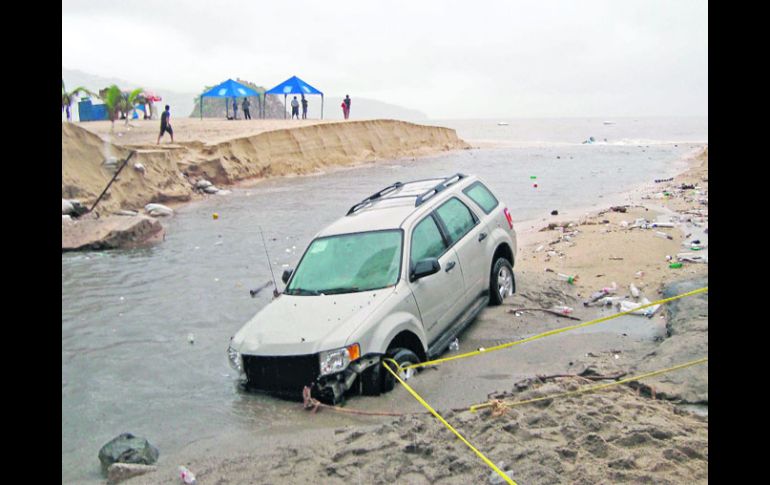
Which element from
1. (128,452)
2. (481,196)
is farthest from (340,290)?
(481,196)

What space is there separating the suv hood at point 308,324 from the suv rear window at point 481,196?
2.68m

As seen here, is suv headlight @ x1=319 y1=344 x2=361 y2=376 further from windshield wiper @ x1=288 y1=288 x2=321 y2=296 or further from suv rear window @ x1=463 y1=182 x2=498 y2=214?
suv rear window @ x1=463 y1=182 x2=498 y2=214

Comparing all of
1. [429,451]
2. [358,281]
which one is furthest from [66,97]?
[429,451]

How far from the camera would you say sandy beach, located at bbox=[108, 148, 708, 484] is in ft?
14.7

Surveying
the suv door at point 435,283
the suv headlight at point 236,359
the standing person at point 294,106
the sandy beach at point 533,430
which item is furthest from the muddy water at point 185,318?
the standing person at point 294,106

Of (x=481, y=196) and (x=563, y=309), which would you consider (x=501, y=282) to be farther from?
(x=481, y=196)

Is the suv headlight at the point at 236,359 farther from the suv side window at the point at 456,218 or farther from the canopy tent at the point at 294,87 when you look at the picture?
the canopy tent at the point at 294,87

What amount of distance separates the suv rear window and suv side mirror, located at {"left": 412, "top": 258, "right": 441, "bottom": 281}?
2271mm

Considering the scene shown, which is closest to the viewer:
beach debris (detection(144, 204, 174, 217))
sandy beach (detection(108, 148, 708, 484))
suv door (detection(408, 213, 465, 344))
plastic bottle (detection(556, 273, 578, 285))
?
sandy beach (detection(108, 148, 708, 484))

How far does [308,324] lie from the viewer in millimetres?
6578

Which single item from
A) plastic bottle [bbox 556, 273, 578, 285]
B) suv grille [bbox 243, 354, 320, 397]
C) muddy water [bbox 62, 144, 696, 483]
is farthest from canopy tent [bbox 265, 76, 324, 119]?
suv grille [bbox 243, 354, 320, 397]

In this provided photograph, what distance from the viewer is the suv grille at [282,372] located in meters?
6.27
